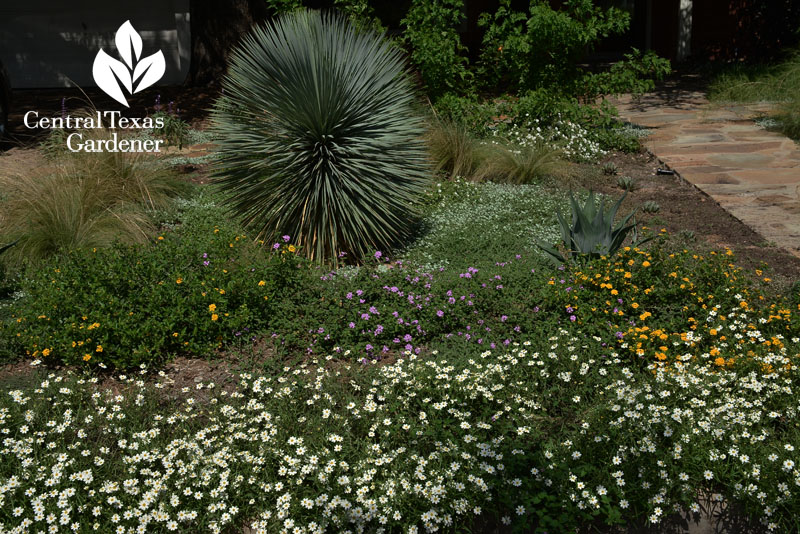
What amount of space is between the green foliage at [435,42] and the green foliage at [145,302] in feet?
12.5

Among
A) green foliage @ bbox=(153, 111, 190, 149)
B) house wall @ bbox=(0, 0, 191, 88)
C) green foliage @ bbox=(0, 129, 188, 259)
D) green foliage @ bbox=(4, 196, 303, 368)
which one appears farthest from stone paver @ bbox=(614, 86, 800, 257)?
house wall @ bbox=(0, 0, 191, 88)

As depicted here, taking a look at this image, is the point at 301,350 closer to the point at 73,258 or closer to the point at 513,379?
the point at 513,379

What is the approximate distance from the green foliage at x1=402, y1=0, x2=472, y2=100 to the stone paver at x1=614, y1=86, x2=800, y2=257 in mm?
2641

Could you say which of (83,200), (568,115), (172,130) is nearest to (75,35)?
(172,130)

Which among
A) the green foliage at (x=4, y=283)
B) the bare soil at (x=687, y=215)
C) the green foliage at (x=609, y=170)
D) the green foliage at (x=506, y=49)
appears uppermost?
the green foliage at (x=506, y=49)

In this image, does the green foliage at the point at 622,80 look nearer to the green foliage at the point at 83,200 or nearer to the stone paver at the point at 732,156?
the stone paver at the point at 732,156

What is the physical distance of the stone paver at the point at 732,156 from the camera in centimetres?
664

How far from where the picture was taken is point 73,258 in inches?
195

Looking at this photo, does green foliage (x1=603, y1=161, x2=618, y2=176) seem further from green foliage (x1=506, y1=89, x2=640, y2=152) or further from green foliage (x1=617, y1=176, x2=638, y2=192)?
green foliage (x1=506, y1=89, x2=640, y2=152)

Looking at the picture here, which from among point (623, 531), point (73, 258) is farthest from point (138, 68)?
point (623, 531)

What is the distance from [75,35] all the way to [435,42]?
9.54 meters

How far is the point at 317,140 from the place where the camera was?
544 cm

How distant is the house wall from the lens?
14352 mm

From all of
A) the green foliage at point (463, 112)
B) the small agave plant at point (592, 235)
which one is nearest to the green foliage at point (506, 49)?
the green foliage at point (463, 112)
